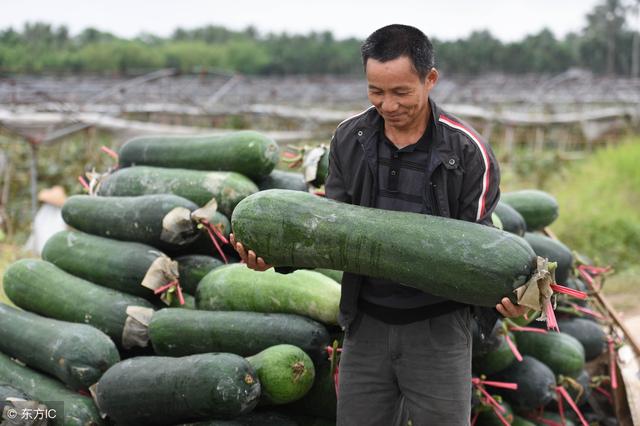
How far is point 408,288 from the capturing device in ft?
9.36

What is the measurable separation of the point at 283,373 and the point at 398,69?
1537 millimetres

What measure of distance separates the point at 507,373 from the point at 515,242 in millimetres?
1627

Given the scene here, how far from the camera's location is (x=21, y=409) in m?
3.42

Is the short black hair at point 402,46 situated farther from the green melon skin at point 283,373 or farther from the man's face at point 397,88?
the green melon skin at point 283,373

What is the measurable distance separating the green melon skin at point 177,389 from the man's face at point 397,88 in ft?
4.60

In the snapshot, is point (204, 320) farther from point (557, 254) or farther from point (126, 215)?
point (557, 254)

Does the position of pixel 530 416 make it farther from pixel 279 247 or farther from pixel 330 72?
pixel 330 72

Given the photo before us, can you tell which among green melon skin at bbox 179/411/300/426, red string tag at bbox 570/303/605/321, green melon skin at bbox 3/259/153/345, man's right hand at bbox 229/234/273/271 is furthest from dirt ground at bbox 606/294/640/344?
man's right hand at bbox 229/234/273/271

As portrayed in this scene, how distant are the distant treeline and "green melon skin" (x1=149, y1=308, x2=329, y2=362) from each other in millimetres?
38670

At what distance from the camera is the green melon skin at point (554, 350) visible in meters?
4.20

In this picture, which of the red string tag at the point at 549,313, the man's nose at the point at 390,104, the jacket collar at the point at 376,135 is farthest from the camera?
the jacket collar at the point at 376,135

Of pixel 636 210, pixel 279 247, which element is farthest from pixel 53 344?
pixel 636 210

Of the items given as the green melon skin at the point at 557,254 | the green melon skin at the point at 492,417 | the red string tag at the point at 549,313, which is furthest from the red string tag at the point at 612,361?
the red string tag at the point at 549,313

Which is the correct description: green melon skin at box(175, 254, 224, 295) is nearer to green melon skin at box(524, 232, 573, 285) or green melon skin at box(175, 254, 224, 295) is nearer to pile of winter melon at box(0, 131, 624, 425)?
pile of winter melon at box(0, 131, 624, 425)
